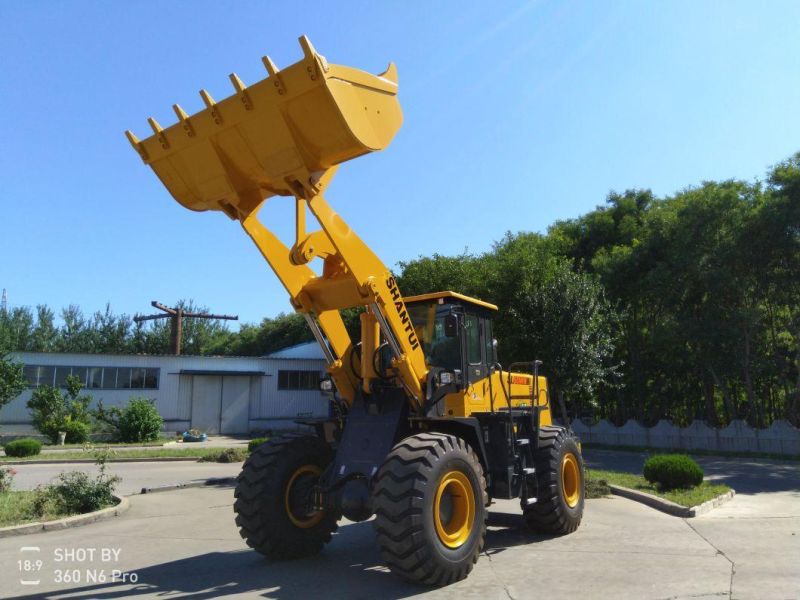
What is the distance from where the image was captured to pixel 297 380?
126 feet

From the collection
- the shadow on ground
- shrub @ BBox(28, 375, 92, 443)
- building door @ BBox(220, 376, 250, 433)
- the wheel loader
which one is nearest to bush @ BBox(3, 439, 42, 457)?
shrub @ BBox(28, 375, 92, 443)

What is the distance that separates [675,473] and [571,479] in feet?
13.6

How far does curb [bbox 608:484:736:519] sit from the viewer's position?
10.1 m

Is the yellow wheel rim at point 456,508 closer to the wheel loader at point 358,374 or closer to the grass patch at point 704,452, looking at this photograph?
the wheel loader at point 358,374

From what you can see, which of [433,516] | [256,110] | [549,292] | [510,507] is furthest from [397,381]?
[549,292]

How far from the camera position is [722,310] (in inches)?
928

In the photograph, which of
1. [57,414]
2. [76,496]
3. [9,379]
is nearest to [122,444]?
[57,414]

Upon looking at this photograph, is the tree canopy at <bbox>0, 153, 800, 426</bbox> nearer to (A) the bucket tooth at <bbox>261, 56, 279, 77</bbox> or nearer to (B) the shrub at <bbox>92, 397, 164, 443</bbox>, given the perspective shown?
(B) the shrub at <bbox>92, 397, 164, 443</bbox>

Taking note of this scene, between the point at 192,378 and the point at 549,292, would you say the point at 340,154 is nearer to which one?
the point at 549,292

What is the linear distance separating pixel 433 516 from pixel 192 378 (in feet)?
103

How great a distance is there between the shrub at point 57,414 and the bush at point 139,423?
60.6 inches

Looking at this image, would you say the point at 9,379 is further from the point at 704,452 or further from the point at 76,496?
the point at 704,452

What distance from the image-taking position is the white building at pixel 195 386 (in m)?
31.8

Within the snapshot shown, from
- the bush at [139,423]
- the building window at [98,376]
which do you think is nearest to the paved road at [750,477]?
the bush at [139,423]
